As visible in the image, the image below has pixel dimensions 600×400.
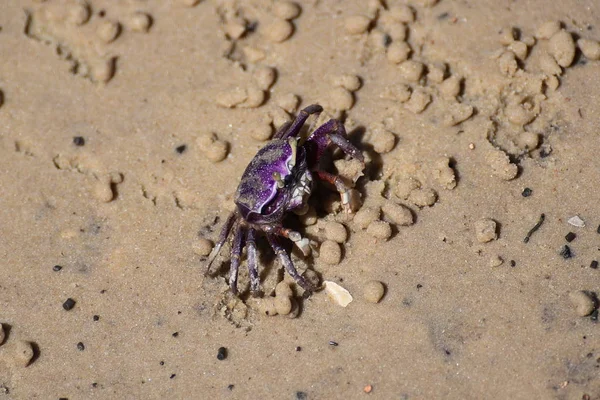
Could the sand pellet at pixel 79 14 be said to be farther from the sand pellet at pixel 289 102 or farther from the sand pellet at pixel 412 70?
the sand pellet at pixel 412 70

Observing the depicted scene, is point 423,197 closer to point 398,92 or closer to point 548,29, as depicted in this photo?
point 398,92

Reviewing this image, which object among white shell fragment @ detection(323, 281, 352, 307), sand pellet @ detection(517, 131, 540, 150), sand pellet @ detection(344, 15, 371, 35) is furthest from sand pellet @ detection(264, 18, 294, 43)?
white shell fragment @ detection(323, 281, 352, 307)

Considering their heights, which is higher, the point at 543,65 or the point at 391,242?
the point at 543,65

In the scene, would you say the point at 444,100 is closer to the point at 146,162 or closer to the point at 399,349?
the point at 399,349

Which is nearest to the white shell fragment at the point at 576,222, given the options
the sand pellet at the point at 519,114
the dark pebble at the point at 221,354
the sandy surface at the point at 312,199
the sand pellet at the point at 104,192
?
the sandy surface at the point at 312,199

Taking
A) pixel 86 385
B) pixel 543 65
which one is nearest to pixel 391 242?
Result: pixel 543 65

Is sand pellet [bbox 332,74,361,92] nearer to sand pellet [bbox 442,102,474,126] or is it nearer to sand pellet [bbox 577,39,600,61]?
sand pellet [bbox 442,102,474,126]
